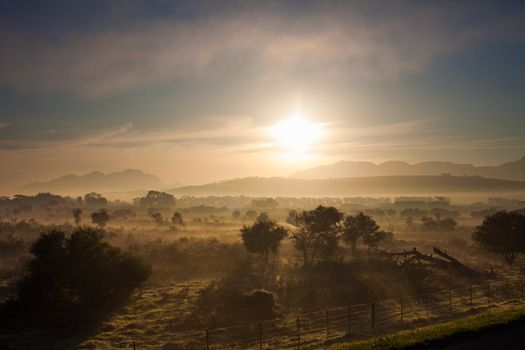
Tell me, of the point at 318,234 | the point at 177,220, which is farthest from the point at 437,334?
the point at 177,220

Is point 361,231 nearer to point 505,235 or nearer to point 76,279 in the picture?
point 505,235

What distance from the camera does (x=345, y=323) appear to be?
106 ft

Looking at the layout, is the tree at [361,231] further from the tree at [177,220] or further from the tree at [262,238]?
the tree at [177,220]

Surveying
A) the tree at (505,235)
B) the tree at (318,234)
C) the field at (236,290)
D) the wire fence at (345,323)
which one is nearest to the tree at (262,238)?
the field at (236,290)

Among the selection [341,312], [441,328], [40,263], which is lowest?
[341,312]

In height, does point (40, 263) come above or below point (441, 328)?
above

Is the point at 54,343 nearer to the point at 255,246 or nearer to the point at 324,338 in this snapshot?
the point at 324,338

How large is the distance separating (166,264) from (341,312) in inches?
1249

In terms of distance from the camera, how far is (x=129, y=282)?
4041 centimetres

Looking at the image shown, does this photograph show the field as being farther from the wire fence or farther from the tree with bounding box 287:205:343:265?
the tree with bounding box 287:205:343:265

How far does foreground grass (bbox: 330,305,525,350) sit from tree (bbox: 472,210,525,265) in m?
36.0

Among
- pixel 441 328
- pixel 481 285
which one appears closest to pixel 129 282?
pixel 441 328

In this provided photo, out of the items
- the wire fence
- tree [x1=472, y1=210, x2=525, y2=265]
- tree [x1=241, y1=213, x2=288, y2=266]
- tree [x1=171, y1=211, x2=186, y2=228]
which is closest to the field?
the wire fence

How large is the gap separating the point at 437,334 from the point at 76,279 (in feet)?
112
